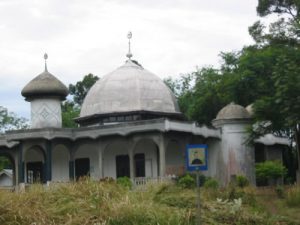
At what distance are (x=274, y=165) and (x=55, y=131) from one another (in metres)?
12.4

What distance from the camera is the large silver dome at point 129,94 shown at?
37875 millimetres

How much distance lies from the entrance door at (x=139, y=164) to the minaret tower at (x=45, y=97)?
6.07 metres

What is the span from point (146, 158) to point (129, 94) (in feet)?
13.9

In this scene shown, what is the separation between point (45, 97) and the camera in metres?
39.1

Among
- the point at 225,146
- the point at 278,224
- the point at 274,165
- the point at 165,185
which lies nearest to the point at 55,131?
the point at 225,146

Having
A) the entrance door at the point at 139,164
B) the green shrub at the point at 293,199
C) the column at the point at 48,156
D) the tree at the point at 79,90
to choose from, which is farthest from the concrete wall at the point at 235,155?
the tree at the point at 79,90

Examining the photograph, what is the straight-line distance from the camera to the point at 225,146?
36562mm

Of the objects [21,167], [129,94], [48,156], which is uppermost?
[129,94]

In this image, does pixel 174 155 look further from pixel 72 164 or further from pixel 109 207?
pixel 109 207

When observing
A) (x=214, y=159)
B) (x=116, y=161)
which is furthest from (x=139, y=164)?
(x=214, y=159)

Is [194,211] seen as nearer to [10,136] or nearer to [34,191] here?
[34,191]

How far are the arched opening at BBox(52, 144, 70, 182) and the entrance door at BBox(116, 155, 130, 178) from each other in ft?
11.1

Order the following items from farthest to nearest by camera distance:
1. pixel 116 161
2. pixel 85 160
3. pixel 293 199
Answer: pixel 85 160
pixel 116 161
pixel 293 199

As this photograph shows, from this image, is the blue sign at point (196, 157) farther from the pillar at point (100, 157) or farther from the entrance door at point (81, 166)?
the entrance door at point (81, 166)
